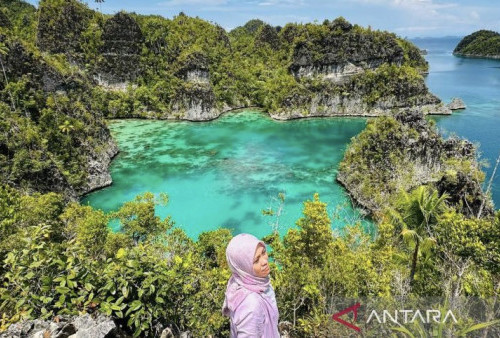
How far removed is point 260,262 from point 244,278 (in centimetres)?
24

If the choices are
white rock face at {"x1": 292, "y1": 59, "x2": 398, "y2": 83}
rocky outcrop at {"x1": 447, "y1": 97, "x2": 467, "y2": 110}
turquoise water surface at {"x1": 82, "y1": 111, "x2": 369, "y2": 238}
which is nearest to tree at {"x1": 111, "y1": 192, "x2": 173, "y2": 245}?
turquoise water surface at {"x1": 82, "y1": 111, "x2": 369, "y2": 238}

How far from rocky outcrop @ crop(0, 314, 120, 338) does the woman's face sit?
227 centimetres

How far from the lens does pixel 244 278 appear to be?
354cm

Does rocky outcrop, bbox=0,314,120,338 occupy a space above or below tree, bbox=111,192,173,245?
above

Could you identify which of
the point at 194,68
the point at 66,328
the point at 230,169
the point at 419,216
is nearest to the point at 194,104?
the point at 194,68

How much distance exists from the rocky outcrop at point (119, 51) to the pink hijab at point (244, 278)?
76660 mm

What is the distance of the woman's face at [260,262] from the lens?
3.53m

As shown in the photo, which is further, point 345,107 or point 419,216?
point 345,107

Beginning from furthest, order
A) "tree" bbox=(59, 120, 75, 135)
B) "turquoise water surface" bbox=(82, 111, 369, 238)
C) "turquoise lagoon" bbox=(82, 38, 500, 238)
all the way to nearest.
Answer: "tree" bbox=(59, 120, 75, 135), "turquoise lagoon" bbox=(82, 38, 500, 238), "turquoise water surface" bbox=(82, 111, 369, 238)

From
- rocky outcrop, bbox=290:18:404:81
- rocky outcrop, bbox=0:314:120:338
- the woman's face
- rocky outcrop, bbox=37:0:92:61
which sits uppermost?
rocky outcrop, bbox=37:0:92:61

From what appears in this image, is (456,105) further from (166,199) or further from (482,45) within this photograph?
(482,45)

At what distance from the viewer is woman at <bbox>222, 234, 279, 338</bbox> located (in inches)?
133

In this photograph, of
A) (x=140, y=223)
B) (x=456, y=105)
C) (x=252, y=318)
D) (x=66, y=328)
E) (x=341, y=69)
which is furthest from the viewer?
(x=341, y=69)

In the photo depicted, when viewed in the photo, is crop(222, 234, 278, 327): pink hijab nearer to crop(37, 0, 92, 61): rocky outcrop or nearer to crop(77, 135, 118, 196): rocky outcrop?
crop(77, 135, 118, 196): rocky outcrop
